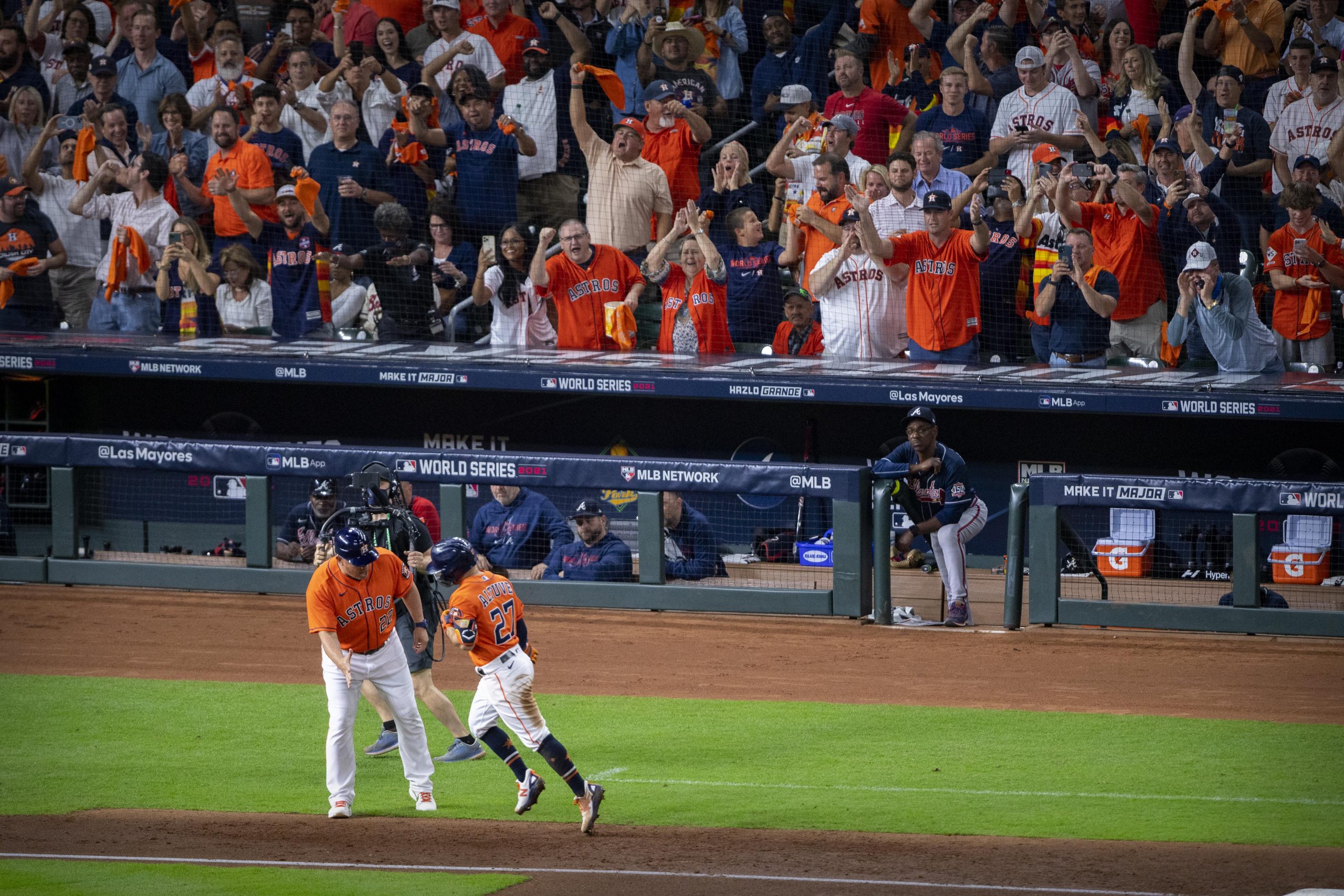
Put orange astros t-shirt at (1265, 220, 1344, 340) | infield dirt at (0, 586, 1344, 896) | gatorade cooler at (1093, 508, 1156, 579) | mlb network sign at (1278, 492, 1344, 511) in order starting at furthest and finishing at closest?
orange astros t-shirt at (1265, 220, 1344, 340)
gatorade cooler at (1093, 508, 1156, 579)
mlb network sign at (1278, 492, 1344, 511)
infield dirt at (0, 586, 1344, 896)

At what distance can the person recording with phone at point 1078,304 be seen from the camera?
12828mm

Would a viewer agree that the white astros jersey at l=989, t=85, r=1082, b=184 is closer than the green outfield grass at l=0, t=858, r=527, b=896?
No

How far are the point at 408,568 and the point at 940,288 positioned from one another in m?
6.18

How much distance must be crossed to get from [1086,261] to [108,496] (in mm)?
8041

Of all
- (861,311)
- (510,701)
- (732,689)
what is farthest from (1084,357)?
(510,701)

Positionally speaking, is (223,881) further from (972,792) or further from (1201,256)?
(1201,256)

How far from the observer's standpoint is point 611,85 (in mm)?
15430

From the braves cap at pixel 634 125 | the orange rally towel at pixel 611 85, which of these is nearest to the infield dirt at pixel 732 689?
the braves cap at pixel 634 125

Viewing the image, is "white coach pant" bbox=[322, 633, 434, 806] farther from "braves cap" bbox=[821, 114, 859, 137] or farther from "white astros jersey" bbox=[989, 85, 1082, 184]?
"white astros jersey" bbox=[989, 85, 1082, 184]

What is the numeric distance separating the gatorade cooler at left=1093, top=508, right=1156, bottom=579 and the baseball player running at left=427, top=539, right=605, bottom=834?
206 inches

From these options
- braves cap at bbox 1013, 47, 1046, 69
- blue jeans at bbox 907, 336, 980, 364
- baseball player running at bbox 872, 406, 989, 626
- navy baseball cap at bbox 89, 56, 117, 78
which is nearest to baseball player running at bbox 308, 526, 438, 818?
baseball player running at bbox 872, 406, 989, 626

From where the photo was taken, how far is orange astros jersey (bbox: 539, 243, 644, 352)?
14.2m

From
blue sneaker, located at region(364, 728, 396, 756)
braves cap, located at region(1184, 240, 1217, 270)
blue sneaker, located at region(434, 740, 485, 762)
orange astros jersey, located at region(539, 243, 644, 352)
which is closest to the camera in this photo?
blue sneaker, located at region(434, 740, 485, 762)

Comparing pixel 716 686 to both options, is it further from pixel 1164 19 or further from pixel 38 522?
pixel 1164 19
